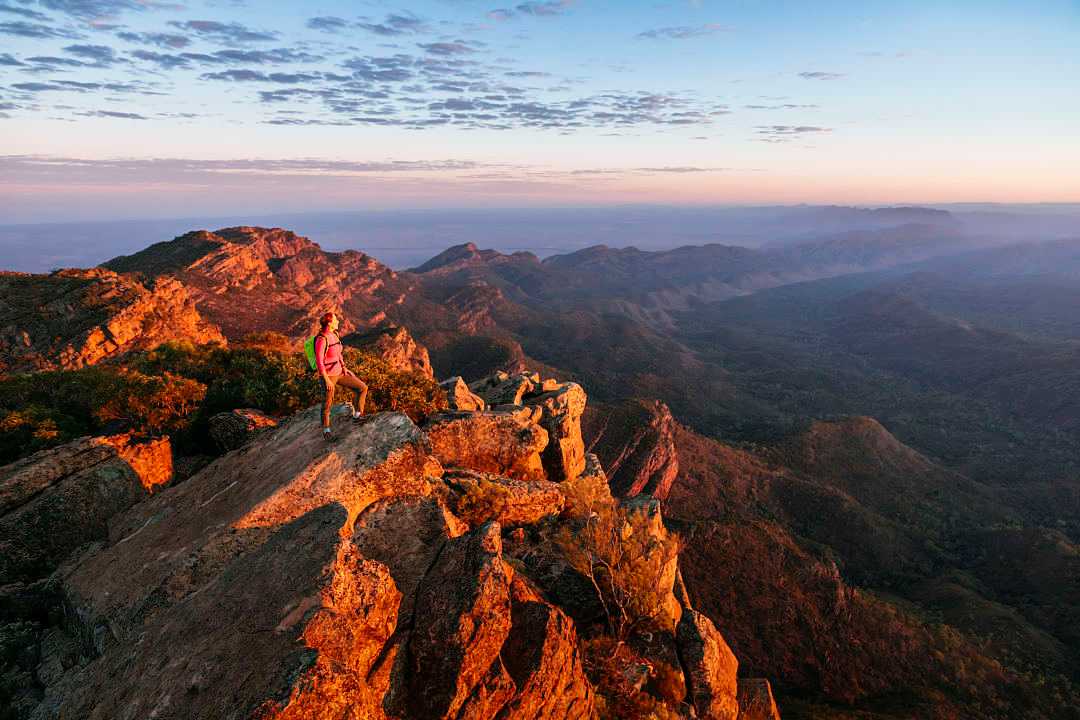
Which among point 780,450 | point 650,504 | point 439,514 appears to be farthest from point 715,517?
point 439,514

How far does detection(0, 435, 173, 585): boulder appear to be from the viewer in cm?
1530

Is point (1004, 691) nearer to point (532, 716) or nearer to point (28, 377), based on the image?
point (532, 716)

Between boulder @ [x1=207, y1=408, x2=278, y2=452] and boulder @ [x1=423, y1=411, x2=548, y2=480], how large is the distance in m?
7.09

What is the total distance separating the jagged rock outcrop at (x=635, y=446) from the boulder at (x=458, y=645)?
9949 cm

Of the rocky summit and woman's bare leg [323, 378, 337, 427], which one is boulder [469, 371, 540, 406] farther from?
woman's bare leg [323, 378, 337, 427]

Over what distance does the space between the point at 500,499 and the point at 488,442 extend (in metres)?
3.38

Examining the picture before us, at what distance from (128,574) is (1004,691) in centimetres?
9703

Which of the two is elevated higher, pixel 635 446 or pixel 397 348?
pixel 397 348

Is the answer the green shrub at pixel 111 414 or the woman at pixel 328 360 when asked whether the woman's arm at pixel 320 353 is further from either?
the green shrub at pixel 111 414

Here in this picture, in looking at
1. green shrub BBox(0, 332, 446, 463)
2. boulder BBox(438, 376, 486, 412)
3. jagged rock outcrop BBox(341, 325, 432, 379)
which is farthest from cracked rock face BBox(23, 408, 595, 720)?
jagged rock outcrop BBox(341, 325, 432, 379)

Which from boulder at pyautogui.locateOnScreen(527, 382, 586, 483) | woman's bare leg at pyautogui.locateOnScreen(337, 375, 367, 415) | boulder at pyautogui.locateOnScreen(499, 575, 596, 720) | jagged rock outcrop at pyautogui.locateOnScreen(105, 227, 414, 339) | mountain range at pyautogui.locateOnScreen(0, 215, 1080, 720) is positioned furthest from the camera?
jagged rock outcrop at pyautogui.locateOnScreen(105, 227, 414, 339)

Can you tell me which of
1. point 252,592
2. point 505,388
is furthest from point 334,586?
point 505,388

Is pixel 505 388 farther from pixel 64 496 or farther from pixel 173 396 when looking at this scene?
pixel 64 496

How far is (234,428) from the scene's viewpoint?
65.8 feet
